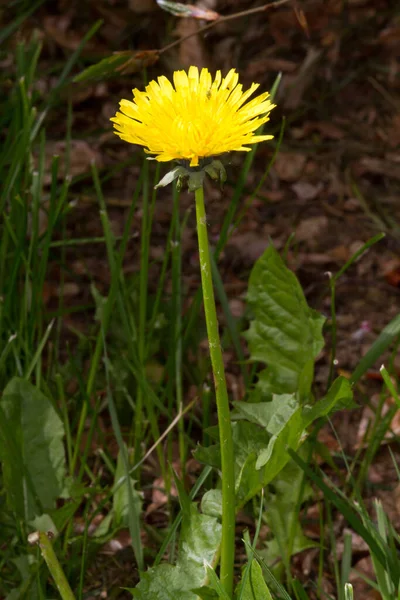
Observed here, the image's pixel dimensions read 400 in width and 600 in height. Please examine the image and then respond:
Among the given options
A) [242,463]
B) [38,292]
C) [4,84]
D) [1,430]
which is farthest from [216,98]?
[4,84]

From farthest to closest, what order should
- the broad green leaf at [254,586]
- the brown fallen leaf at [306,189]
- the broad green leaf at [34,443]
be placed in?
1. the brown fallen leaf at [306,189]
2. the broad green leaf at [34,443]
3. the broad green leaf at [254,586]

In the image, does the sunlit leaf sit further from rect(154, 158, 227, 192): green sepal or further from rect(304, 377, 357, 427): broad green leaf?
rect(304, 377, 357, 427): broad green leaf

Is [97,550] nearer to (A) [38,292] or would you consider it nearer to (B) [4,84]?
(A) [38,292]

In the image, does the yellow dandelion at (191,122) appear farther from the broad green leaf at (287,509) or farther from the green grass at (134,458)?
the broad green leaf at (287,509)

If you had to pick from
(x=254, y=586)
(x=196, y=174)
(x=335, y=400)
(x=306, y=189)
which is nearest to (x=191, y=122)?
(x=196, y=174)

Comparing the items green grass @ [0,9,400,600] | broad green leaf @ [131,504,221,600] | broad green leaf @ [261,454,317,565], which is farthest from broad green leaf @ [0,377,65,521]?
broad green leaf @ [261,454,317,565]

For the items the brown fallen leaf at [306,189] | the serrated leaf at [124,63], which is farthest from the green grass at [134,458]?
the brown fallen leaf at [306,189]
